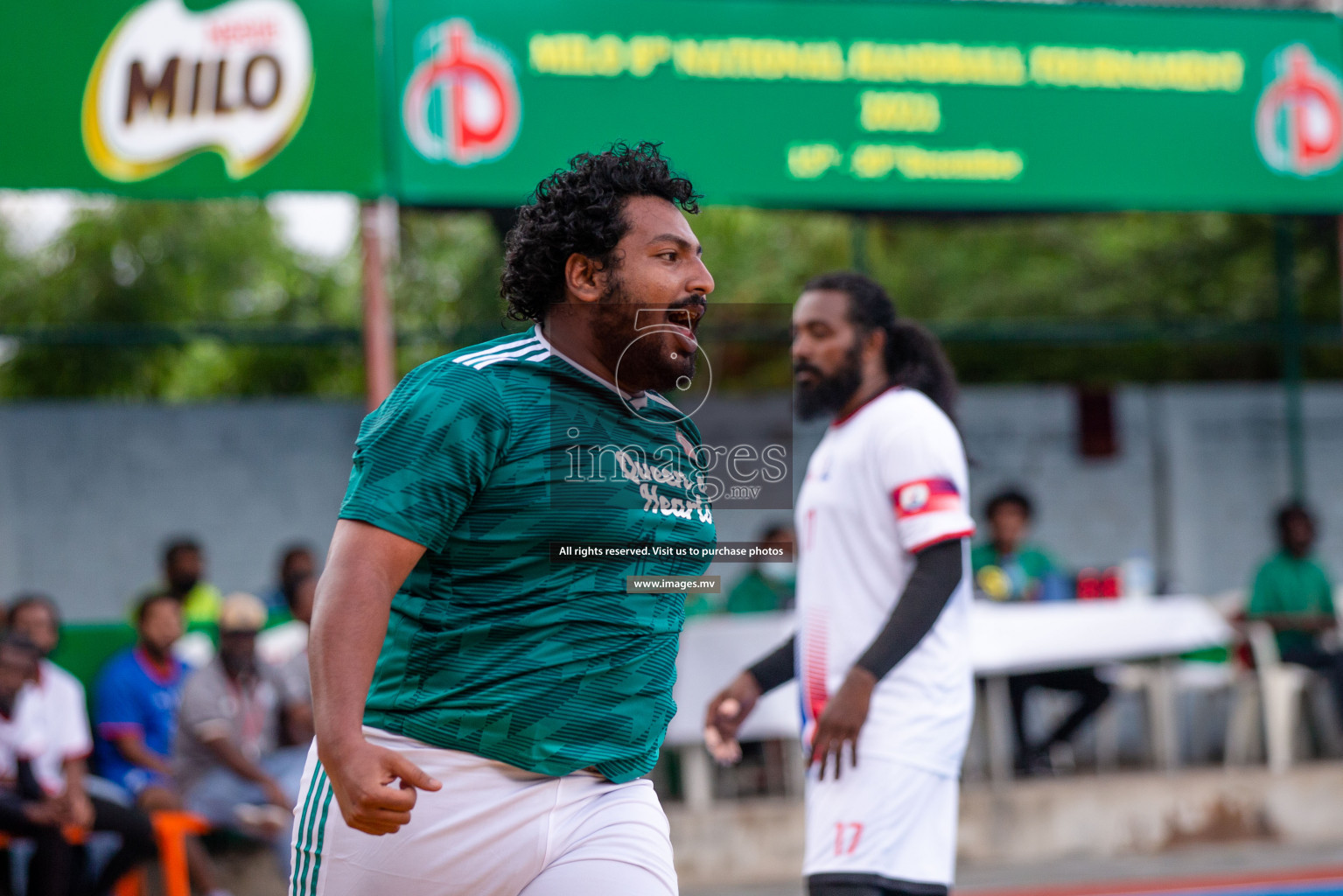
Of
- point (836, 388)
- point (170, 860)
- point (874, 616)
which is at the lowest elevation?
point (170, 860)

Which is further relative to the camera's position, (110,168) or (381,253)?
(381,253)

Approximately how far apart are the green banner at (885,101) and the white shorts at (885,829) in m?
4.85

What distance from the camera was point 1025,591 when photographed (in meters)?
9.24

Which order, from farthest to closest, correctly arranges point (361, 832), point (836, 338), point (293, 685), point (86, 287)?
point (86, 287)
point (293, 685)
point (836, 338)
point (361, 832)

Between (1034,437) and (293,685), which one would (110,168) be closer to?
(293,685)

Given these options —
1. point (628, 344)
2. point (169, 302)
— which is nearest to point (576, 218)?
point (628, 344)

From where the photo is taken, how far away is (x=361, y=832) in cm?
241

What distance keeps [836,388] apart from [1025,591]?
539 cm

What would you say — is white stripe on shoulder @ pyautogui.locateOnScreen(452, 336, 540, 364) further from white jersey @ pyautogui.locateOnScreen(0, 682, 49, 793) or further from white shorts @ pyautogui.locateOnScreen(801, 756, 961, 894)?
white jersey @ pyautogui.locateOnScreen(0, 682, 49, 793)

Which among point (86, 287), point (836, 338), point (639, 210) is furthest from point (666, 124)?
point (86, 287)

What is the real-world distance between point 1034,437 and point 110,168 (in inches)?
285

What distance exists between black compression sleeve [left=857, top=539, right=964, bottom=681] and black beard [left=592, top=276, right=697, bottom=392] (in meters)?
1.32

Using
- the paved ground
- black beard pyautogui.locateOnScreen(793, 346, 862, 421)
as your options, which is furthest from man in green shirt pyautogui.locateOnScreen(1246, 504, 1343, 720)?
black beard pyautogui.locateOnScreen(793, 346, 862, 421)

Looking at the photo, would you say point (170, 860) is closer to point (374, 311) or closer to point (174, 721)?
point (174, 721)
